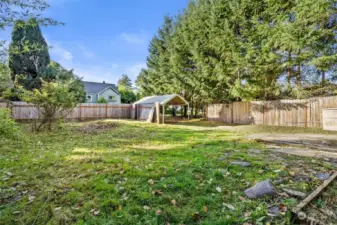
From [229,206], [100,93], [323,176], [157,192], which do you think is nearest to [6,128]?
[157,192]

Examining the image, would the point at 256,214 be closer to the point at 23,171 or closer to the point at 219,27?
the point at 23,171

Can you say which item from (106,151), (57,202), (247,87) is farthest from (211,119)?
(57,202)

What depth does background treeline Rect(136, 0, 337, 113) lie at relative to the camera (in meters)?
8.77

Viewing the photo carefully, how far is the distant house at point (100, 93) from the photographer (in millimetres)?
25594

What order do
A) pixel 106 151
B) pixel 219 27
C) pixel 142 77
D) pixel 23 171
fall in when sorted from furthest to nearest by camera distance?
pixel 142 77 < pixel 219 27 < pixel 106 151 < pixel 23 171

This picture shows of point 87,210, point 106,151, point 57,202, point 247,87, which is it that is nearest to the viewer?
point 87,210

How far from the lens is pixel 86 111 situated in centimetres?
1630

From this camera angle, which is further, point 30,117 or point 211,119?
point 211,119

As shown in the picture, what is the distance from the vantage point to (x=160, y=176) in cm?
301

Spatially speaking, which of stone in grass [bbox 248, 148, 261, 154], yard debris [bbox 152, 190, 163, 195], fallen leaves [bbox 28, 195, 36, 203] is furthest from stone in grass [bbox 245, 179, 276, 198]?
fallen leaves [bbox 28, 195, 36, 203]

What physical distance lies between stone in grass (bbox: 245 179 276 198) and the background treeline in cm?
878

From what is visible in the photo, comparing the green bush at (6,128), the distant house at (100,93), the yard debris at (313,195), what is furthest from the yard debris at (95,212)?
the distant house at (100,93)

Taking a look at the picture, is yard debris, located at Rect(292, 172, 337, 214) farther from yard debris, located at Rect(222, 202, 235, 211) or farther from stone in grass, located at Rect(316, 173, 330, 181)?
yard debris, located at Rect(222, 202, 235, 211)

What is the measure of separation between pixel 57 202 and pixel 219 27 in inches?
559
